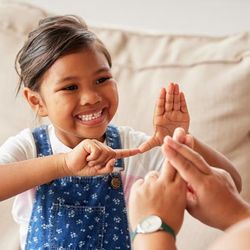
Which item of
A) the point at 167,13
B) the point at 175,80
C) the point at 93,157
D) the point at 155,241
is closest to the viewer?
the point at 155,241

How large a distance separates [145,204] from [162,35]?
76 cm

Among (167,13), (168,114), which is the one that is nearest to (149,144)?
(168,114)

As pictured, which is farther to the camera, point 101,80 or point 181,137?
point 101,80

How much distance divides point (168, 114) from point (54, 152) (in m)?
0.24

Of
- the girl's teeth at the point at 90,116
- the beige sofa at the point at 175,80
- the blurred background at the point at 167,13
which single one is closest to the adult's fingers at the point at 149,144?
the girl's teeth at the point at 90,116

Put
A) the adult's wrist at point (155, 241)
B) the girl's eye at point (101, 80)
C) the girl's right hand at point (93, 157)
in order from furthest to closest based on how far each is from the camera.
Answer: the girl's eye at point (101, 80) < the girl's right hand at point (93, 157) < the adult's wrist at point (155, 241)

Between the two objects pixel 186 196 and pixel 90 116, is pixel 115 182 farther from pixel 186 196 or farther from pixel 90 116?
pixel 186 196

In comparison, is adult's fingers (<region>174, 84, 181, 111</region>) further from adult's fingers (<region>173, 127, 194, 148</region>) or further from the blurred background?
the blurred background

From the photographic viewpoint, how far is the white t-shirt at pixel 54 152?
1143mm

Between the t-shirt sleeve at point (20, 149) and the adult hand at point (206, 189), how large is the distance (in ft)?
1.30

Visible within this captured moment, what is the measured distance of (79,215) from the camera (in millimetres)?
1116

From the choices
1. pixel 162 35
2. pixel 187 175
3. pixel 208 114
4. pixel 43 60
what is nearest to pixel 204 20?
pixel 162 35

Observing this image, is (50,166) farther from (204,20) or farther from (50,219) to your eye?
(204,20)

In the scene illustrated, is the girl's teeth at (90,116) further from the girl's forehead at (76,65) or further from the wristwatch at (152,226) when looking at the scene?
the wristwatch at (152,226)
